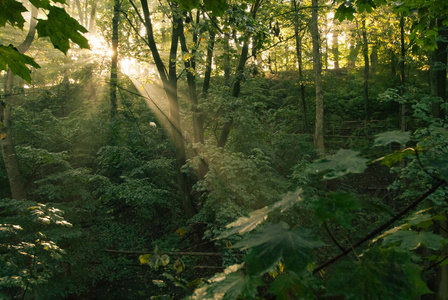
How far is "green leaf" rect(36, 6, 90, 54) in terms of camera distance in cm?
Answer: 139

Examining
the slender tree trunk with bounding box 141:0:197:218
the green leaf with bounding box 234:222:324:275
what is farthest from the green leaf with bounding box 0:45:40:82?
the slender tree trunk with bounding box 141:0:197:218

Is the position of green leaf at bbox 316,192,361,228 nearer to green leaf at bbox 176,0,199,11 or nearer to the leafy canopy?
the leafy canopy

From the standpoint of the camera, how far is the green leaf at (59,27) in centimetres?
139

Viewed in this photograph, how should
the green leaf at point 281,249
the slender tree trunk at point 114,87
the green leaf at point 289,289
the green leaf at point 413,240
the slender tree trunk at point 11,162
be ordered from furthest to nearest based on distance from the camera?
1. the slender tree trunk at point 114,87
2. the slender tree trunk at point 11,162
3. the green leaf at point 413,240
4. the green leaf at point 289,289
5. the green leaf at point 281,249

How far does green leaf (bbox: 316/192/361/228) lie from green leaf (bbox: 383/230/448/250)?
42 centimetres

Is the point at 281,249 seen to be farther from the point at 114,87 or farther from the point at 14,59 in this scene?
the point at 114,87

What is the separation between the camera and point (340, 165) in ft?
2.37

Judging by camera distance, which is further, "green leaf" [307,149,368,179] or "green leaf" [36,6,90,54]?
"green leaf" [36,6,90,54]

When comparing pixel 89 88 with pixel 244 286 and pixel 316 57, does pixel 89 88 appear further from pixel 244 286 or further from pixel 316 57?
pixel 244 286

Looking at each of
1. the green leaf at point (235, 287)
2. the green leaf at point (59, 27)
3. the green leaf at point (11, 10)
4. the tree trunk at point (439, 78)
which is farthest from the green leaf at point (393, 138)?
the tree trunk at point (439, 78)

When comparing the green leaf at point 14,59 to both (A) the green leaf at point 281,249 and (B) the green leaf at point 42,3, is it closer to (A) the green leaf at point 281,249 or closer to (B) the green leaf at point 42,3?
(B) the green leaf at point 42,3

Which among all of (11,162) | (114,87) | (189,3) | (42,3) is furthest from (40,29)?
(114,87)

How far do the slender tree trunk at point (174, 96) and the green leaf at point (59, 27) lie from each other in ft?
18.4

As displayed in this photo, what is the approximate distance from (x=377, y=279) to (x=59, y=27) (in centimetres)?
175
